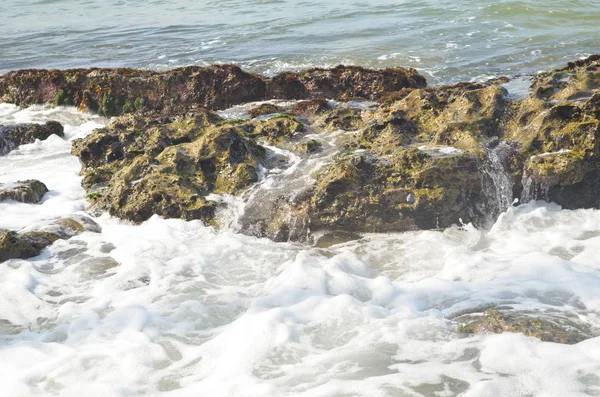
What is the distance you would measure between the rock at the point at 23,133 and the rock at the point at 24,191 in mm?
2471

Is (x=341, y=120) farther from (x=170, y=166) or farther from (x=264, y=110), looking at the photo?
(x=170, y=166)

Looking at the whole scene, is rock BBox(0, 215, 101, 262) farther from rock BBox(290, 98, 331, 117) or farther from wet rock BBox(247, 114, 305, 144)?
rock BBox(290, 98, 331, 117)

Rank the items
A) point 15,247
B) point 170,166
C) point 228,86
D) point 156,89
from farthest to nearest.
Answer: point 156,89
point 228,86
point 170,166
point 15,247

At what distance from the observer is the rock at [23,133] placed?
371 inches

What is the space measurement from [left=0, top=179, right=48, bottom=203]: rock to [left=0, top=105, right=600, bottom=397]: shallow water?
12.1 inches

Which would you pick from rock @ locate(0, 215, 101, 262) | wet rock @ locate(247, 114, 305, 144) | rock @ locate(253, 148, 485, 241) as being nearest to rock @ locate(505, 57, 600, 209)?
rock @ locate(253, 148, 485, 241)

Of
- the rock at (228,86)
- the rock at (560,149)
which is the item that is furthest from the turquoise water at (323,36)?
the rock at (560,149)

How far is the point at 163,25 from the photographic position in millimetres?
21734

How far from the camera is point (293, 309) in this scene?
471cm

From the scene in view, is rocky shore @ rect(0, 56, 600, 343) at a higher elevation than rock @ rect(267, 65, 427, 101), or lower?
lower

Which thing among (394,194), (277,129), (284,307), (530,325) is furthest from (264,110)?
(530,325)

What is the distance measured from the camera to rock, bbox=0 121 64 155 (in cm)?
943

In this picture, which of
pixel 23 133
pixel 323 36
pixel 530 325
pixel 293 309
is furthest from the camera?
pixel 323 36

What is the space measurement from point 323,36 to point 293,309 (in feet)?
46.4
